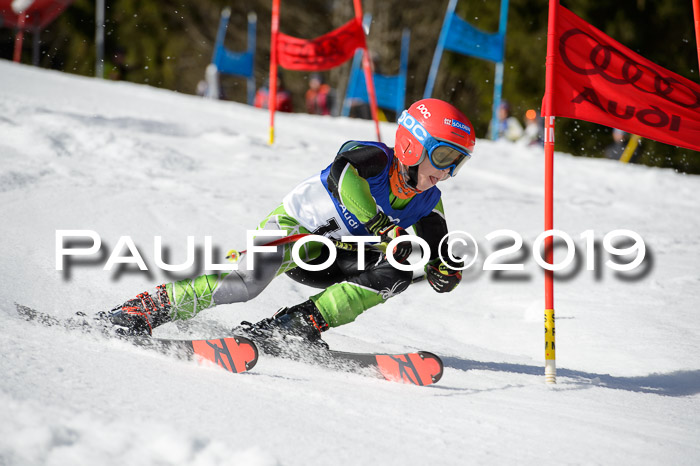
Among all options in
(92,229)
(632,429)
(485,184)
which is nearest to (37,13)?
(485,184)

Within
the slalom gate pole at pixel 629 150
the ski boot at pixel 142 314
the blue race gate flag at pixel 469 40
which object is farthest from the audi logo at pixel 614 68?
the slalom gate pole at pixel 629 150

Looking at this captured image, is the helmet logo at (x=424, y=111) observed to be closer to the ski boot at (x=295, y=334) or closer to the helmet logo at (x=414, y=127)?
the helmet logo at (x=414, y=127)

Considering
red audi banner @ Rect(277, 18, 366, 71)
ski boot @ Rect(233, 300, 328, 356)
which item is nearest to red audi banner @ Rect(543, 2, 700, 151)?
ski boot @ Rect(233, 300, 328, 356)

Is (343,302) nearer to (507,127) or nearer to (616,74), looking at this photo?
(616,74)

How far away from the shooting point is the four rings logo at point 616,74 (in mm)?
4043

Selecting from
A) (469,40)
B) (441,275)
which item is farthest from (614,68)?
(469,40)

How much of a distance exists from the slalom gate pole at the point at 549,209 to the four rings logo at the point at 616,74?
0.11 meters

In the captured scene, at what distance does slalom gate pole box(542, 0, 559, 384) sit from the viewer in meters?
3.78

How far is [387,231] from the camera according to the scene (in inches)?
144

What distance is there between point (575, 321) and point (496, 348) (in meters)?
0.81

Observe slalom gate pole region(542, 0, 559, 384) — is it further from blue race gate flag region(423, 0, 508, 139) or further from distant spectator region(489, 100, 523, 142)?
distant spectator region(489, 100, 523, 142)

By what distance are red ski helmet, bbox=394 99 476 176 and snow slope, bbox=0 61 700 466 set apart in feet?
3.60

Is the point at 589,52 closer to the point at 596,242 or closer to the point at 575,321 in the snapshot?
the point at 575,321

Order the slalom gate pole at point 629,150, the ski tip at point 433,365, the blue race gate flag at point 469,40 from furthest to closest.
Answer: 1. the slalom gate pole at point 629,150
2. the blue race gate flag at point 469,40
3. the ski tip at point 433,365
